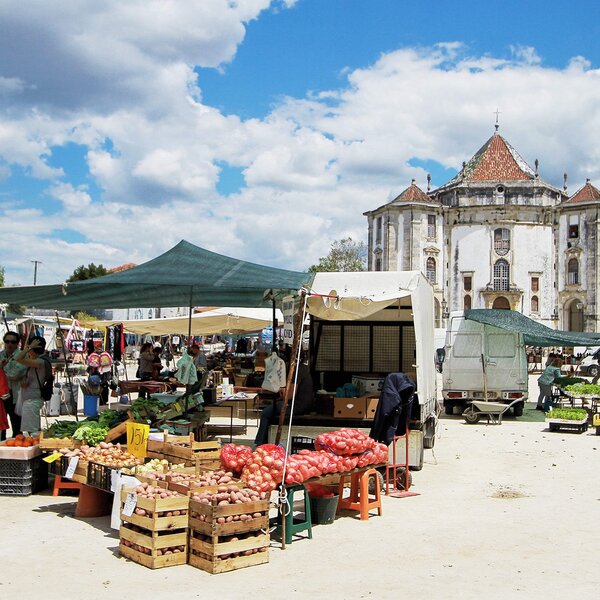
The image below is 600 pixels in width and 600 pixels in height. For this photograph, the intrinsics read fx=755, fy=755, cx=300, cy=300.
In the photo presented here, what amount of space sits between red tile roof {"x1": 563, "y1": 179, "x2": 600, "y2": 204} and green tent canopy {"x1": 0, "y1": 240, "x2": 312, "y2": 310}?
64596mm

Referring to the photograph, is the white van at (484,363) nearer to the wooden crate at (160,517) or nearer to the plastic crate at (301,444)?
the plastic crate at (301,444)

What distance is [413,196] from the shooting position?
73750 mm

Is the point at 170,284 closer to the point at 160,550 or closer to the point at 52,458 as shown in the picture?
the point at 52,458

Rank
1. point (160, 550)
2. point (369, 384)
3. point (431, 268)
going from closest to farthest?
point (160, 550) < point (369, 384) < point (431, 268)

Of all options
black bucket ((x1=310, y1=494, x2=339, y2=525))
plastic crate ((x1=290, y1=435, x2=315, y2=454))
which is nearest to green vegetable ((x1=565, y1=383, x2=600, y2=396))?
plastic crate ((x1=290, y1=435, x2=315, y2=454))

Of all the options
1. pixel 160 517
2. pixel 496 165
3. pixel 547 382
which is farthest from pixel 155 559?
pixel 496 165

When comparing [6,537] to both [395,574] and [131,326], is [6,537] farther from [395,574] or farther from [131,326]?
[131,326]

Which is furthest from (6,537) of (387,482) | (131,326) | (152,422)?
(131,326)

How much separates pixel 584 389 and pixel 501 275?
53311mm

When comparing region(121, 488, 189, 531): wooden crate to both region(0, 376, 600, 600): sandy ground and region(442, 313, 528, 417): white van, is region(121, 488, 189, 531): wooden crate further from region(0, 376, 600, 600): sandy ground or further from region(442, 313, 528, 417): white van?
region(442, 313, 528, 417): white van

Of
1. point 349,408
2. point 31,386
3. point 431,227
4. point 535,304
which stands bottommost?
point 349,408

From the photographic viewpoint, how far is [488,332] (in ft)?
63.3

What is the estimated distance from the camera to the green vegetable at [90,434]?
9281mm

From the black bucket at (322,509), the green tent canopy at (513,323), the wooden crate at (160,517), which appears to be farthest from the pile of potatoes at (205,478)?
the green tent canopy at (513,323)
